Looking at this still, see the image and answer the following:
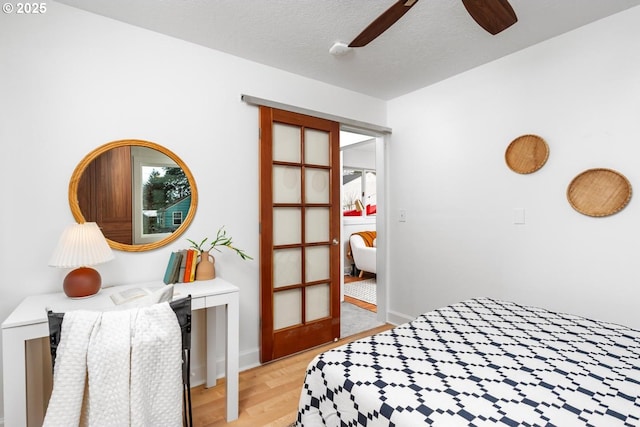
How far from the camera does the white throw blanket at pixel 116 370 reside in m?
1.08

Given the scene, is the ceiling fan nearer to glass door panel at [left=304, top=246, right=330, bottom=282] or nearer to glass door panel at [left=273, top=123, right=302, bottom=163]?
glass door panel at [left=273, top=123, right=302, bottom=163]

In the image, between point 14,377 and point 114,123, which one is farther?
point 114,123

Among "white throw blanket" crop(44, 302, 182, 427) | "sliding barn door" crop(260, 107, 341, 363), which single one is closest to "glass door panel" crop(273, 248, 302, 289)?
"sliding barn door" crop(260, 107, 341, 363)

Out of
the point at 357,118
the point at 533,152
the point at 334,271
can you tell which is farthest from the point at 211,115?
the point at 533,152

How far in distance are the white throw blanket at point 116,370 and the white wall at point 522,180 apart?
244cm

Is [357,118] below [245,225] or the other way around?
the other way around

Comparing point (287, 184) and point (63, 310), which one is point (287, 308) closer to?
point (287, 184)

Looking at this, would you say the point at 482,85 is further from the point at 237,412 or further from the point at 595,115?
the point at 237,412

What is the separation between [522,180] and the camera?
240 centimetres

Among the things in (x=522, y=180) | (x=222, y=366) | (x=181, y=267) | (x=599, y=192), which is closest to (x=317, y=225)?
(x=181, y=267)

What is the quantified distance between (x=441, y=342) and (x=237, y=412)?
1.30 metres

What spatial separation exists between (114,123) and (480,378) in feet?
7.80

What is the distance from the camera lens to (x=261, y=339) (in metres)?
2.52

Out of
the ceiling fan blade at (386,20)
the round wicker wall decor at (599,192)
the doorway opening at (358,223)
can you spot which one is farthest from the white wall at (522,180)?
the ceiling fan blade at (386,20)
